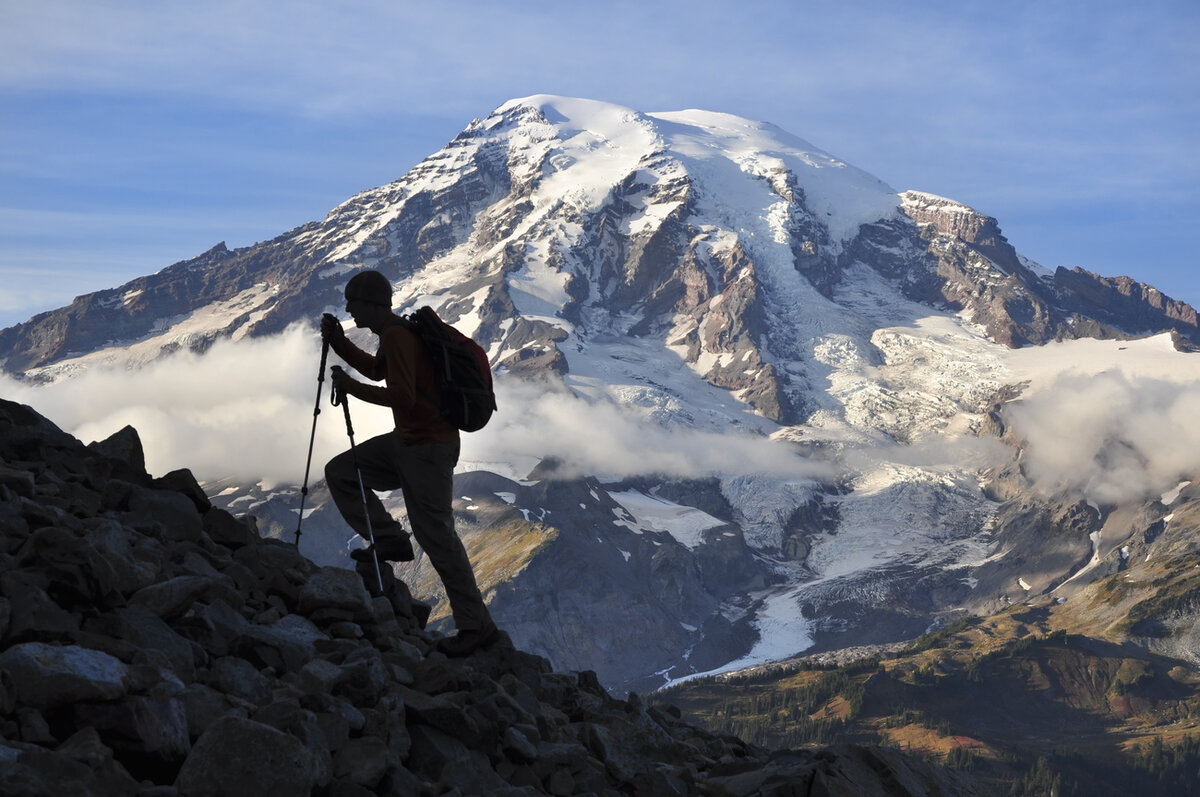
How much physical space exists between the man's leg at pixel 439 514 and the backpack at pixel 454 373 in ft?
1.85

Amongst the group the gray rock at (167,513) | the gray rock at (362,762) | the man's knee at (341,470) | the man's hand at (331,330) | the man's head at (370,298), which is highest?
the man's head at (370,298)

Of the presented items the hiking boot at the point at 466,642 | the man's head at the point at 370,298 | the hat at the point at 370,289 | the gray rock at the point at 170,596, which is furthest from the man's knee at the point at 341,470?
the gray rock at the point at 170,596

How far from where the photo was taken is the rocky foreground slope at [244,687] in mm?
9594

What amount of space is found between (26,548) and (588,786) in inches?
241

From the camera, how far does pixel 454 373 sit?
14695 millimetres

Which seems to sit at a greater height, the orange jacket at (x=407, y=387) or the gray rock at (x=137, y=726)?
the orange jacket at (x=407, y=387)

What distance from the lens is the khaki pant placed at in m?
15.1

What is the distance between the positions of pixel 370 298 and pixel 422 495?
8.10 ft

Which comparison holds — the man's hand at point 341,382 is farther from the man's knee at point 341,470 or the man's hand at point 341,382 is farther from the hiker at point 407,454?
the man's knee at point 341,470

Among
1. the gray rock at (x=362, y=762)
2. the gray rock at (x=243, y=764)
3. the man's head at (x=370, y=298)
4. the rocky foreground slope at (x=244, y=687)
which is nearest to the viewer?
the gray rock at (x=243, y=764)

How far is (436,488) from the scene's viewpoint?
1523 cm

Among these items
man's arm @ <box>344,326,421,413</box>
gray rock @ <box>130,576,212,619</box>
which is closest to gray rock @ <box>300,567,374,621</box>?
gray rock @ <box>130,576,212,619</box>

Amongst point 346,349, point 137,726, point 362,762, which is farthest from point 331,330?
point 137,726

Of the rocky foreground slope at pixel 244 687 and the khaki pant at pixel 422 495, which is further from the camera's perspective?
the khaki pant at pixel 422 495
